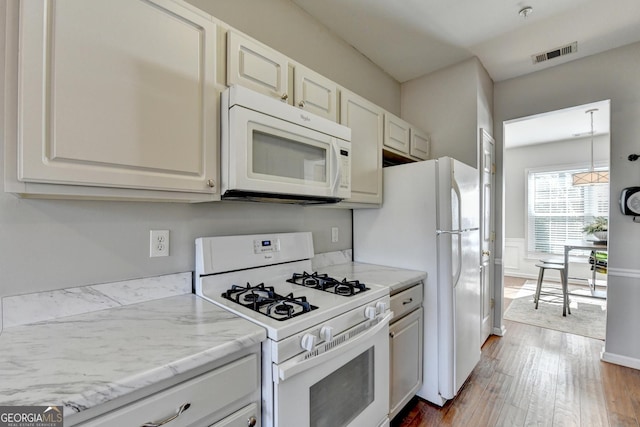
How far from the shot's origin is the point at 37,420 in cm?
60

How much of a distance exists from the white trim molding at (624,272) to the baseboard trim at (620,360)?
68 centimetres

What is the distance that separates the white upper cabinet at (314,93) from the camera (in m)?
1.57

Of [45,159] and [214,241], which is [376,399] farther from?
[45,159]

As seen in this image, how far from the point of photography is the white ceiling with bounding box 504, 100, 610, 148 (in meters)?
3.98

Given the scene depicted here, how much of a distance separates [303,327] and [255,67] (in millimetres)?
1174

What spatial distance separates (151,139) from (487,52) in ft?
9.36

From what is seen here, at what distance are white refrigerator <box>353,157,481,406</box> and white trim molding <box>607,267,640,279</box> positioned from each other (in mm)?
1389

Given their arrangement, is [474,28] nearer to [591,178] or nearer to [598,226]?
[591,178]

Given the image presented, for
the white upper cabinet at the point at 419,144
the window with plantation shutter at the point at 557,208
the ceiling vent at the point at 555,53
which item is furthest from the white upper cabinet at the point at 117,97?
the window with plantation shutter at the point at 557,208

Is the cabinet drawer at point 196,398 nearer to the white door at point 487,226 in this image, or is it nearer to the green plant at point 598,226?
the white door at point 487,226

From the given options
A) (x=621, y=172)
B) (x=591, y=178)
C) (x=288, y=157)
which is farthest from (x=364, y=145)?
(x=591, y=178)

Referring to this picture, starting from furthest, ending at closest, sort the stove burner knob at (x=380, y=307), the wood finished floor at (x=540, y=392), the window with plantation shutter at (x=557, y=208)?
the window with plantation shutter at (x=557, y=208) → the wood finished floor at (x=540, y=392) → the stove burner knob at (x=380, y=307)

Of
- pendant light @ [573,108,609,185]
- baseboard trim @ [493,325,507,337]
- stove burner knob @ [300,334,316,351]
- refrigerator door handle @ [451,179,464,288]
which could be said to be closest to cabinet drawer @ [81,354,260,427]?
stove burner knob @ [300,334,316,351]

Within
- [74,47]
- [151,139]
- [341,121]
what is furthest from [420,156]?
[74,47]
